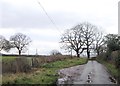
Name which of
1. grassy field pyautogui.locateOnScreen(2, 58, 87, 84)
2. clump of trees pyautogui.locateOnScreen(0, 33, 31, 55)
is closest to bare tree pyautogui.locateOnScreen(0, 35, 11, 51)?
clump of trees pyautogui.locateOnScreen(0, 33, 31, 55)

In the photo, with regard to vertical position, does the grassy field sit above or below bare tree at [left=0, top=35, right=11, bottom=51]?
below

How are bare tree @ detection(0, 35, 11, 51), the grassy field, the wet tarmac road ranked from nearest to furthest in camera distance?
the grassy field < the wet tarmac road < bare tree @ detection(0, 35, 11, 51)

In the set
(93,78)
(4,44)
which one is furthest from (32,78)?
(4,44)

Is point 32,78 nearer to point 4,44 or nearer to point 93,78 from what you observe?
point 93,78

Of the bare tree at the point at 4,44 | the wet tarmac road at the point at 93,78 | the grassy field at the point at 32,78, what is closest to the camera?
the grassy field at the point at 32,78

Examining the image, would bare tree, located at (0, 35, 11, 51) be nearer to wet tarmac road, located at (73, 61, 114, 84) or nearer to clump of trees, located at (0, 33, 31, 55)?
clump of trees, located at (0, 33, 31, 55)

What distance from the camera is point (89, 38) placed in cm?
10556

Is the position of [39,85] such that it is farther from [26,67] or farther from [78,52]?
[78,52]

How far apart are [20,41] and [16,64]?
88436 mm

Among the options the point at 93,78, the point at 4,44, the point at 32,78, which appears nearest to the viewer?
the point at 32,78

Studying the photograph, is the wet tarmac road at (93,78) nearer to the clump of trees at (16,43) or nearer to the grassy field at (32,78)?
the grassy field at (32,78)

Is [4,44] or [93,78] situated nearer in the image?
[93,78]

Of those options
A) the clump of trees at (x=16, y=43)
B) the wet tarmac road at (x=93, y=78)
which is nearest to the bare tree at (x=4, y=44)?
the clump of trees at (x=16, y=43)

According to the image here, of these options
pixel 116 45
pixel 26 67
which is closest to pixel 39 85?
pixel 26 67
